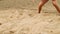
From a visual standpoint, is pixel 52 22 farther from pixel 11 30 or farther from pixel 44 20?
pixel 11 30

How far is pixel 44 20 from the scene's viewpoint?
3.45 meters

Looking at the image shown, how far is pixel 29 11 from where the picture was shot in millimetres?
4055

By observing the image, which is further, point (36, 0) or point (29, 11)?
point (36, 0)

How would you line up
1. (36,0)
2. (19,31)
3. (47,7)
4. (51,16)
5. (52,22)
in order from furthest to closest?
(36,0), (47,7), (51,16), (52,22), (19,31)

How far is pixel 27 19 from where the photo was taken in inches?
139

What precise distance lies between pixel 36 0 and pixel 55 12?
3.87 feet

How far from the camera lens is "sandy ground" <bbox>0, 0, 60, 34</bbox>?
302 centimetres

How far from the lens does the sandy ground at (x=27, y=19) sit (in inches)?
119

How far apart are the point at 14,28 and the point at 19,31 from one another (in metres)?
0.15

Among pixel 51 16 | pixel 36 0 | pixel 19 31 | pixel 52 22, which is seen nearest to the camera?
pixel 19 31

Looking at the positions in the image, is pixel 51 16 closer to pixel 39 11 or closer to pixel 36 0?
pixel 39 11

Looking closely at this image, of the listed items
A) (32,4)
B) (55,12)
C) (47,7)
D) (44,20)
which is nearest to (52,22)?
(44,20)

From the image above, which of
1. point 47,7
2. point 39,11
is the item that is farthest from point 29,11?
point 47,7

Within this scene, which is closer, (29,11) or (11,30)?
(11,30)
